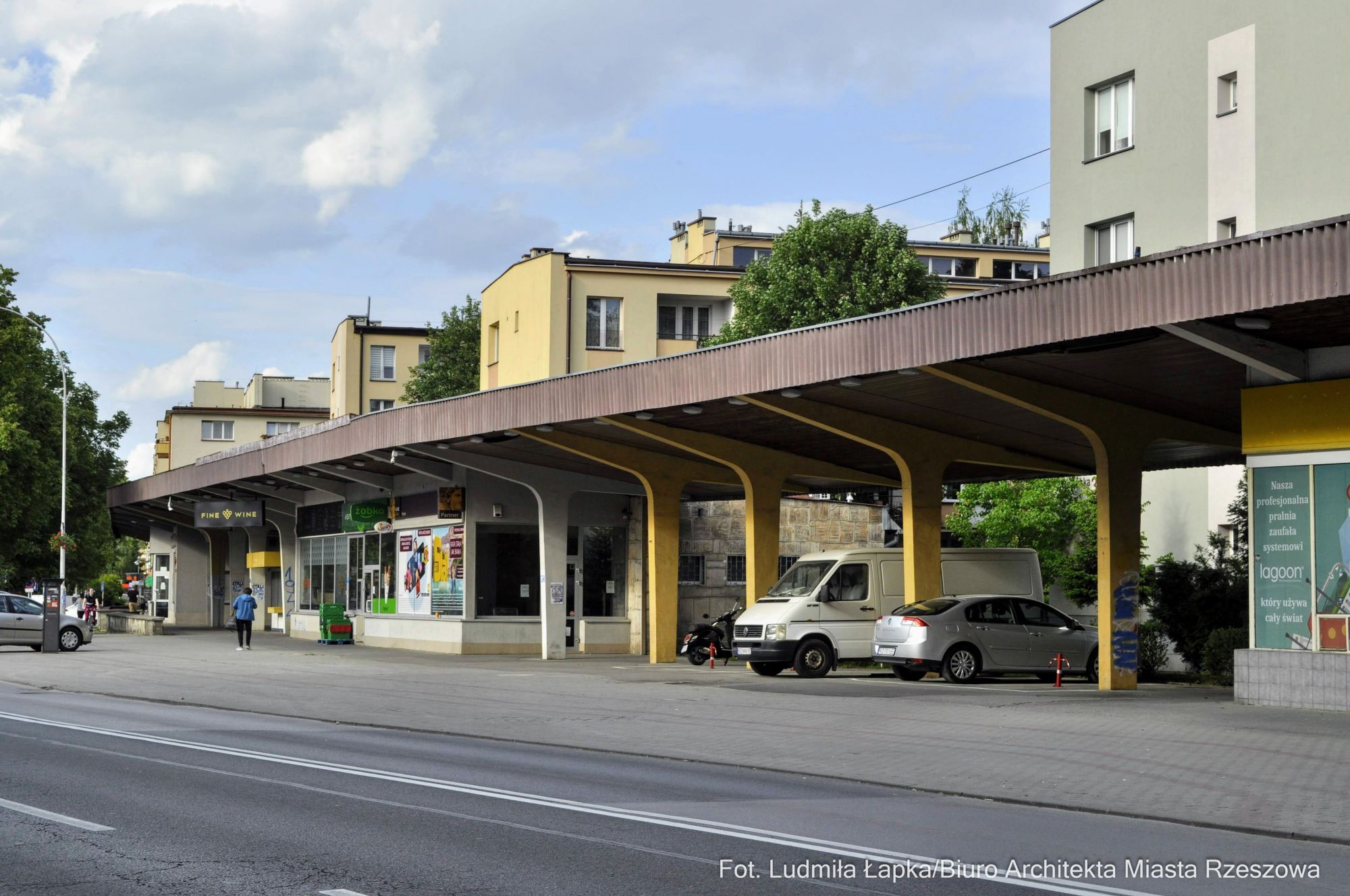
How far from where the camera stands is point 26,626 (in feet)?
127

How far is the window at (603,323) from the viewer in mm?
50969

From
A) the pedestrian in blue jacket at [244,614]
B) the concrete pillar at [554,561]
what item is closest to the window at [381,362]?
the pedestrian in blue jacket at [244,614]

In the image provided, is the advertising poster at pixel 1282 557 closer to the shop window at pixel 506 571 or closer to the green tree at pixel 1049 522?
the shop window at pixel 506 571

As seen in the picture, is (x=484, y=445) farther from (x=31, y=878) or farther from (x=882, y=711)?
(x=31, y=878)

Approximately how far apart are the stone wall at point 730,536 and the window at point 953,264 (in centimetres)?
3911

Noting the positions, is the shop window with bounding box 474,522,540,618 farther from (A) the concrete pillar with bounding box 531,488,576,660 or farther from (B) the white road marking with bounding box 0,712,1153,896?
(B) the white road marking with bounding box 0,712,1153,896

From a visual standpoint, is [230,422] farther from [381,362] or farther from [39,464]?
[39,464]

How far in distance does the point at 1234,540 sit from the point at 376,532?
72.0ft

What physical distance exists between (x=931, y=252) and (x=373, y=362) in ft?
98.7

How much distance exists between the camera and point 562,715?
18906mm

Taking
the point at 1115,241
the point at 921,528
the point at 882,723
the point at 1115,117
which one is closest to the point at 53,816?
the point at 882,723

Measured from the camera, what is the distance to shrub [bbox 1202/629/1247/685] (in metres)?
24.6

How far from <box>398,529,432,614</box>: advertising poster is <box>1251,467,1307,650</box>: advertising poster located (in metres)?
23.4

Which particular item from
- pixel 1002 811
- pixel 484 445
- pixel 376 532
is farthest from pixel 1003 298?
pixel 376 532
